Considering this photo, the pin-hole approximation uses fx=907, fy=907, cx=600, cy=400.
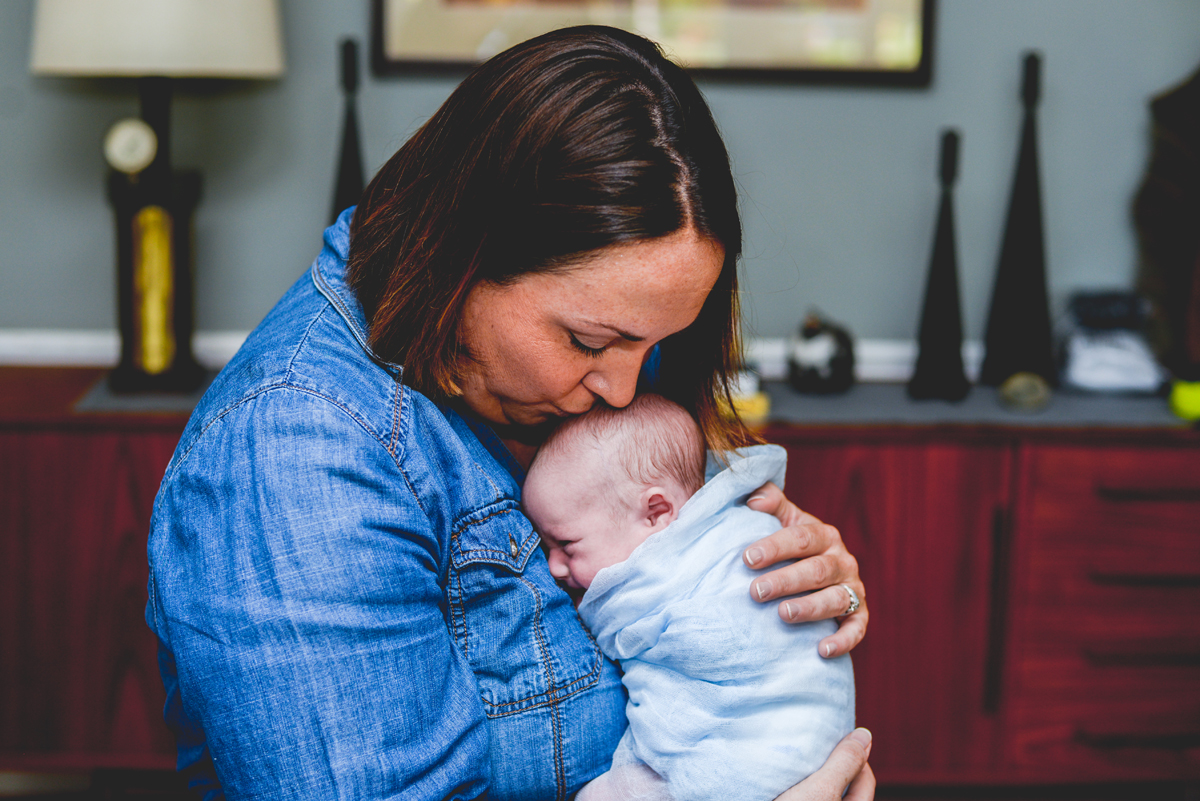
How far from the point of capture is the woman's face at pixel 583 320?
82 cm

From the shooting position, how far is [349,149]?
1977 mm

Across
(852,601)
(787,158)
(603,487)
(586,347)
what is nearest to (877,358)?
(787,158)

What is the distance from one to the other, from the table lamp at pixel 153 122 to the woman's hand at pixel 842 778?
5.11 feet

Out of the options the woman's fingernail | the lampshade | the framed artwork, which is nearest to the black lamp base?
the lampshade

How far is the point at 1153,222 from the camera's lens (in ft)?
7.22

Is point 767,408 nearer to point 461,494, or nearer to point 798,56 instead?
point 798,56

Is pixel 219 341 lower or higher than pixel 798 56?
lower

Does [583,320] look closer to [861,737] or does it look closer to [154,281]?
[861,737]

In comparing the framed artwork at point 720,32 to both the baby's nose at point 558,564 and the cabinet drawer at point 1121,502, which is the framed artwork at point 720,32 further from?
the baby's nose at point 558,564

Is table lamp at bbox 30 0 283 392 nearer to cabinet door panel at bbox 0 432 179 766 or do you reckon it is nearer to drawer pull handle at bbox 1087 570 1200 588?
cabinet door panel at bbox 0 432 179 766

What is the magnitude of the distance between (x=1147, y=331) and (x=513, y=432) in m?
1.93

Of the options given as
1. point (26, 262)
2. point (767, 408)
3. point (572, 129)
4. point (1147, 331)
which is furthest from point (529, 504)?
point (1147, 331)

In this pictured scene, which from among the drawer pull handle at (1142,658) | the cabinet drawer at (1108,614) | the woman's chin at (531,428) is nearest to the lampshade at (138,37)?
the woman's chin at (531,428)

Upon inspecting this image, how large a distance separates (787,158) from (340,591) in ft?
5.97
